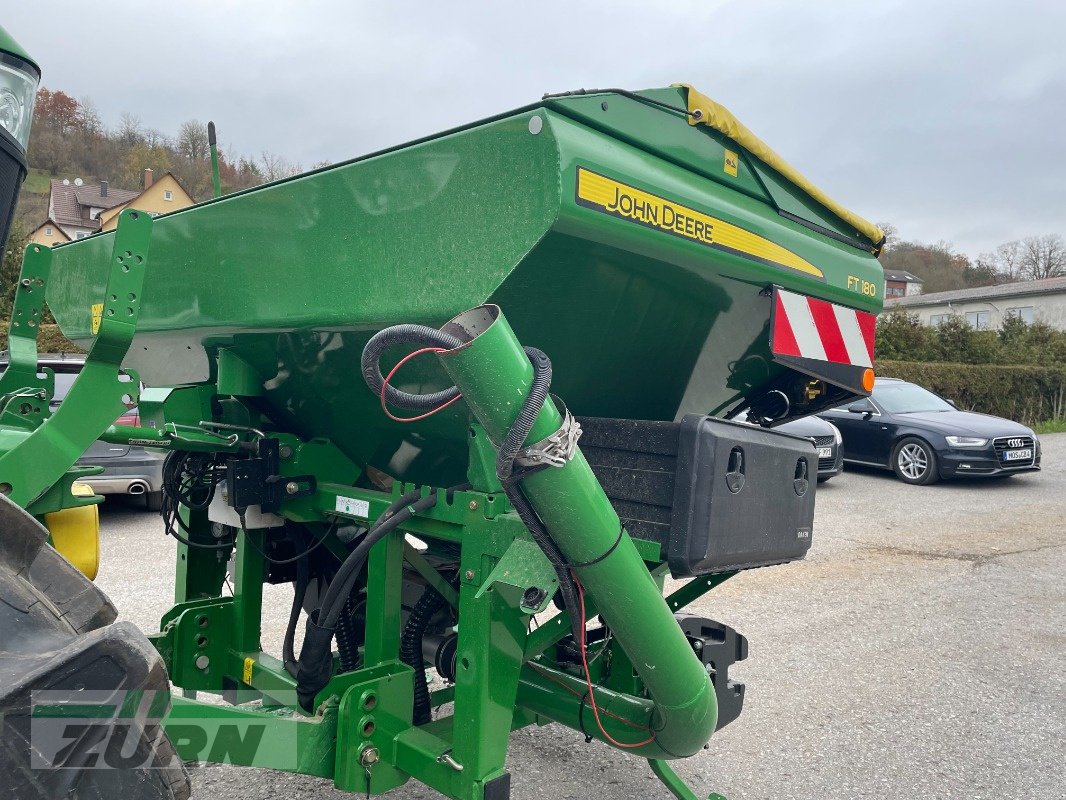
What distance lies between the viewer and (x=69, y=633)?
1.30m

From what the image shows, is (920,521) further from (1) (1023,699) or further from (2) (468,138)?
(2) (468,138)

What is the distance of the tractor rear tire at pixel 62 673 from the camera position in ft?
3.86

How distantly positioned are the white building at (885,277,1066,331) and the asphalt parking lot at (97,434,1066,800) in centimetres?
A: 3618

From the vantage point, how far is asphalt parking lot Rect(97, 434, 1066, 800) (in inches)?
125

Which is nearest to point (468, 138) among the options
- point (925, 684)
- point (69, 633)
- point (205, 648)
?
point (69, 633)

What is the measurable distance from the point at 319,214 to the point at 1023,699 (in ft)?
13.3

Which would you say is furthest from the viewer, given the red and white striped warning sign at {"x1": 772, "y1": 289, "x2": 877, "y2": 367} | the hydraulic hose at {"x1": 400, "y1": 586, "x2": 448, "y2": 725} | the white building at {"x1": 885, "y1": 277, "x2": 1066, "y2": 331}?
the white building at {"x1": 885, "y1": 277, "x2": 1066, "y2": 331}

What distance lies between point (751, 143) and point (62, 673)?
1990mm

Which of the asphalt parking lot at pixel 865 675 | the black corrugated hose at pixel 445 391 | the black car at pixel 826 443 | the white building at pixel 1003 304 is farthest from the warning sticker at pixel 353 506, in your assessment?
the white building at pixel 1003 304

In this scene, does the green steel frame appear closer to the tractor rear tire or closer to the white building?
the tractor rear tire

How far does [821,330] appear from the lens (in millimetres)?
2514

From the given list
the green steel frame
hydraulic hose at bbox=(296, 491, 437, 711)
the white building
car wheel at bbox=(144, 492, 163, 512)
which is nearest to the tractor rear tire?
the green steel frame

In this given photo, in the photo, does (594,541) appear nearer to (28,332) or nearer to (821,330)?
(821,330)

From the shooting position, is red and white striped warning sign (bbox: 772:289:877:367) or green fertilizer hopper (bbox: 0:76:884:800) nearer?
green fertilizer hopper (bbox: 0:76:884:800)
